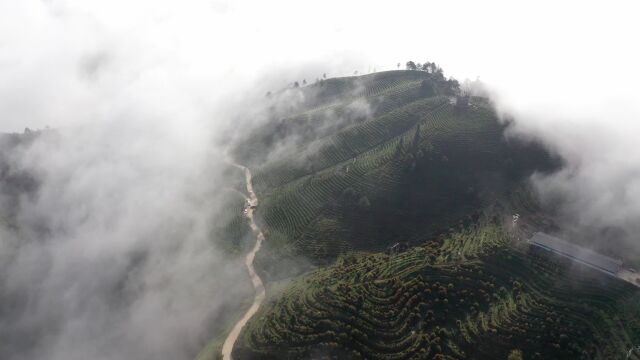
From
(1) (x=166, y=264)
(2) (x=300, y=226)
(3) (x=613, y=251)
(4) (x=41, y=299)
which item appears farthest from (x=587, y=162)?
(4) (x=41, y=299)

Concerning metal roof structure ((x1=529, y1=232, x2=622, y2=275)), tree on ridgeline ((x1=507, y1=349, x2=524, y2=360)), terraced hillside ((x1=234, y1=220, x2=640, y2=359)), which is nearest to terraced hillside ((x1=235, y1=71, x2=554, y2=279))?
metal roof structure ((x1=529, y1=232, x2=622, y2=275))

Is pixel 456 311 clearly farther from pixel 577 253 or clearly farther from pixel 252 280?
pixel 252 280

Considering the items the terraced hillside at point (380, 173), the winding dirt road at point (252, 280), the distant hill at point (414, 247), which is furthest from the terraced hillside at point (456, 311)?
the terraced hillside at point (380, 173)

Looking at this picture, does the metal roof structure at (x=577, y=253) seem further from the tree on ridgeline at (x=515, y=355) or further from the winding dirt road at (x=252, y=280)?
the winding dirt road at (x=252, y=280)

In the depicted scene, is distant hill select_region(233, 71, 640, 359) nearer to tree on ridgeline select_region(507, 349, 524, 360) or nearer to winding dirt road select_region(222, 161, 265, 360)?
tree on ridgeline select_region(507, 349, 524, 360)

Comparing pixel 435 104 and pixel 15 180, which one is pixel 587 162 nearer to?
pixel 435 104

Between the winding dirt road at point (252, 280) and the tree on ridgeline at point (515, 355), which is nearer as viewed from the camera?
the tree on ridgeline at point (515, 355)

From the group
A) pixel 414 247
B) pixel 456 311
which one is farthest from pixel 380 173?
pixel 456 311
